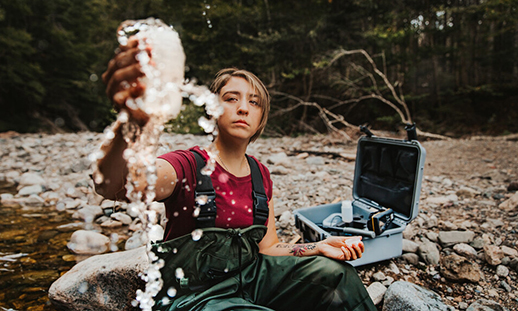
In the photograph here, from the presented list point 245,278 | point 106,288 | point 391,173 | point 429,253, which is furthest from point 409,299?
point 106,288

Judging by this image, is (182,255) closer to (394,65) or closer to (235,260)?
(235,260)

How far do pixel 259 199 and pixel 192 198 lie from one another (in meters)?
0.44

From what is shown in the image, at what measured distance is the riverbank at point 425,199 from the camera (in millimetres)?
2678

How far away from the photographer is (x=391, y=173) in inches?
124

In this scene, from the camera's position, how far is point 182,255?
5.16ft

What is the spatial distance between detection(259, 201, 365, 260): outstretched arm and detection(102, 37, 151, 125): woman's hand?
1.28 metres

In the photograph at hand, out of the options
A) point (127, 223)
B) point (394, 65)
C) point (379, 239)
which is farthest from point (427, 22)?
point (127, 223)

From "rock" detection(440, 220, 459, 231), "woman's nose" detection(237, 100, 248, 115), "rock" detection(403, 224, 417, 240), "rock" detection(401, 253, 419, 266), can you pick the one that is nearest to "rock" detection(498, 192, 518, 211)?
"rock" detection(440, 220, 459, 231)

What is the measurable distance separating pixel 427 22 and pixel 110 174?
14764mm

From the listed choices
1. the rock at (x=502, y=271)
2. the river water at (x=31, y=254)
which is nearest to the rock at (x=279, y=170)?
the river water at (x=31, y=254)

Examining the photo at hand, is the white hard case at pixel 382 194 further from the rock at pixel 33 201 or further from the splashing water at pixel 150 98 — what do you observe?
the rock at pixel 33 201

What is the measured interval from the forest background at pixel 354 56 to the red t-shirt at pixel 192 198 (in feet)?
30.3

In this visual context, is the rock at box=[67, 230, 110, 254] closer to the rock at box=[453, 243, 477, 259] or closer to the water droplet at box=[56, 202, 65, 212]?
the water droplet at box=[56, 202, 65, 212]

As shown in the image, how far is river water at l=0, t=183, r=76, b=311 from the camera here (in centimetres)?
252
